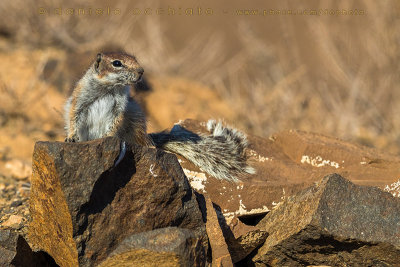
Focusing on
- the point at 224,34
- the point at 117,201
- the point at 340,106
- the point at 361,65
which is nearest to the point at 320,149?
the point at 117,201

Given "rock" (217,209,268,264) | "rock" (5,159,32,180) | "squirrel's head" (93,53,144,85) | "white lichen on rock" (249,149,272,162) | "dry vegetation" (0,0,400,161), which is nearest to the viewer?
"rock" (217,209,268,264)

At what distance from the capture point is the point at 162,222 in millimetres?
Answer: 3785

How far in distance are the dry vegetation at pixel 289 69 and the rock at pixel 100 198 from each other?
6.19 meters

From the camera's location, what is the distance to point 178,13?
19.0 m

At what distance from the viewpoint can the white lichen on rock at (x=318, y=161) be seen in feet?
18.5

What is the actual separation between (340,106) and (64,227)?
290 inches

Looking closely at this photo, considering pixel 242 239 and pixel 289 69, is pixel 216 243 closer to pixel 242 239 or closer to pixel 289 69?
pixel 242 239

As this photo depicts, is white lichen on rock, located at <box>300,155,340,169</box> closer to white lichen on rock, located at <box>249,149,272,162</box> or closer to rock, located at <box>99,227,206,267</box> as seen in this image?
white lichen on rock, located at <box>249,149,272,162</box>

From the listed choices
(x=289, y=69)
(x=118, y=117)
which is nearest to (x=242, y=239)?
(x=118, y=117)

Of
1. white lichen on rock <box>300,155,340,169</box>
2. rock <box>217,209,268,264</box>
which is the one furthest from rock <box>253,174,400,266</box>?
white lichen on rock <box>300,155,340,169</box>

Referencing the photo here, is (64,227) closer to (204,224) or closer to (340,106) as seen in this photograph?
(204,224)

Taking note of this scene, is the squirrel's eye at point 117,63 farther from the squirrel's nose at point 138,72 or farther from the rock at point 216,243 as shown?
the rock at point 216,243

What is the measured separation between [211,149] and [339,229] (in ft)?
5.94

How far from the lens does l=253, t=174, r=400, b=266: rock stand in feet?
12.2
